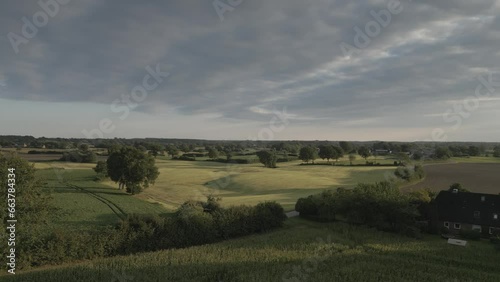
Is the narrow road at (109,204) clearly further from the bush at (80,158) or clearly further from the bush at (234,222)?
the bush at (80,158)

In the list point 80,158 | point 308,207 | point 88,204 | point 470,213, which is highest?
point 80,158

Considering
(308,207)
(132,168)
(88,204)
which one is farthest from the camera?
(132,168)

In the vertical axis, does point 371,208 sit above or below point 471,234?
above

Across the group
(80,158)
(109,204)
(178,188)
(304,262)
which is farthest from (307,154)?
(304,262)

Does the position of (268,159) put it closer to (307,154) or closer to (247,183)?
(307,154)

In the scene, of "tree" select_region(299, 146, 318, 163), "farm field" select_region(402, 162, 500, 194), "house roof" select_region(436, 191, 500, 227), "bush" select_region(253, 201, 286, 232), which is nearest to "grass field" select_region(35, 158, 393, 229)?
A: "farm field" select_region(402, 162, 500, 194)

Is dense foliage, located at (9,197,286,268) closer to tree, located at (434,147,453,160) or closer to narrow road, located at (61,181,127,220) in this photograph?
narrow road, located at (61,181,127,220)
